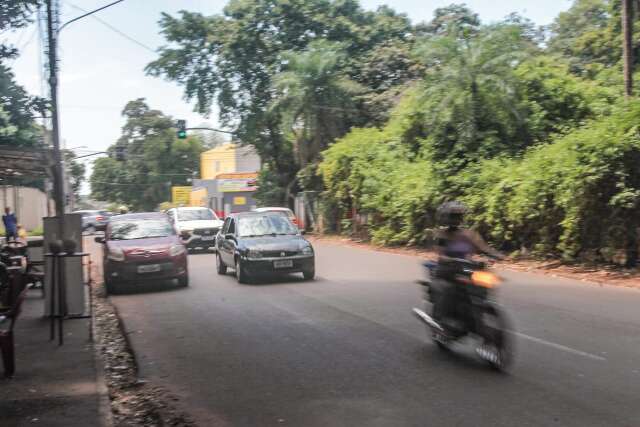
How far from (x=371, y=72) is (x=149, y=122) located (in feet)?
179

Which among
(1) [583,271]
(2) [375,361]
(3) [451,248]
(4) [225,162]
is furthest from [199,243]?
(4) [225,162]

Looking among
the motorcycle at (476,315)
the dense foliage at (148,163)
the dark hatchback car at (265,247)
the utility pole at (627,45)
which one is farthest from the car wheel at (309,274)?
the dense foliage at (148,163)

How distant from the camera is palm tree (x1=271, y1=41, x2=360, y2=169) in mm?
32938

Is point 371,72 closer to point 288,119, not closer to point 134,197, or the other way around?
point 288,119

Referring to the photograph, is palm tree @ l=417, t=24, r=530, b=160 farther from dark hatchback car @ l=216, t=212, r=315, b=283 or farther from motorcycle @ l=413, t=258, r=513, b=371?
motorcycle @ l=413, t=258, r=513, b=371

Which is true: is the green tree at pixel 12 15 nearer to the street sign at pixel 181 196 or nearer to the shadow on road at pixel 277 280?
the shadow on road at pixel 277 280

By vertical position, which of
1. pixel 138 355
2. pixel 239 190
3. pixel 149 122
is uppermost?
pixel 149 122

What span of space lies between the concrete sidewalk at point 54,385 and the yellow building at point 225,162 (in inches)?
2534

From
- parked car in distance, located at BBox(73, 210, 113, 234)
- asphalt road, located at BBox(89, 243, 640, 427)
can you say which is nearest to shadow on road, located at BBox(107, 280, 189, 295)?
asphalt road, located at BBox(89, 243, 640, 427)

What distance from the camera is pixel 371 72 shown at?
1356 inches

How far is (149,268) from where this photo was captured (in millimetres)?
13852

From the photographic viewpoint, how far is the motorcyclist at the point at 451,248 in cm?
687

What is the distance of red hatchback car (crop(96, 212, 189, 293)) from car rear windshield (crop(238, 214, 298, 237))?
1.56 metres

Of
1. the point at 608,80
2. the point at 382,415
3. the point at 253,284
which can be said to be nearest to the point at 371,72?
the point at 608,80
